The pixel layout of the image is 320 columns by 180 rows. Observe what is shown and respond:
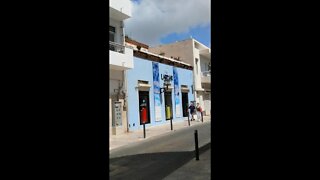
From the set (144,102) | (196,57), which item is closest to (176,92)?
(144,102)

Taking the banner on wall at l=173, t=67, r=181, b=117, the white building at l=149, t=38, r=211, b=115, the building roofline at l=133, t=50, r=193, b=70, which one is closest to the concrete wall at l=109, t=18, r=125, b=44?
the building roofline at l=133, t=50, r=193, b=70

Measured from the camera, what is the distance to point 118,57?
18.3 meters

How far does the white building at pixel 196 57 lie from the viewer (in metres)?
32.8

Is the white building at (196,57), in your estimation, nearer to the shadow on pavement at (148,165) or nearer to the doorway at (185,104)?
the doorway at (185,104)

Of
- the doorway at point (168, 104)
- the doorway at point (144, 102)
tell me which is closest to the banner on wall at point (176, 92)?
the doorway at point (168, 104)

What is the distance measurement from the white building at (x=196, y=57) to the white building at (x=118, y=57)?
13.1 meters

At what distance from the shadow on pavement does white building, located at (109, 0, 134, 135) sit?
8.62m

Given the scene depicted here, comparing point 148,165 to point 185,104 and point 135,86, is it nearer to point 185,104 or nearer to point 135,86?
point 135,86

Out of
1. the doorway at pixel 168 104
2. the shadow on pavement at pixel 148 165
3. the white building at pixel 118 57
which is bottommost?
the shadow on pavement at pixel 148 165

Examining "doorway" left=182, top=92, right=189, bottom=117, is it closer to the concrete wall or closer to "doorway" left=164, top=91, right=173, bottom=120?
"doorway" left=164, top=91, right=173, bottom=120
